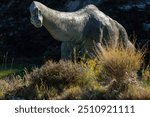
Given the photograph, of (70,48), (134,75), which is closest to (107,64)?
(134,75)

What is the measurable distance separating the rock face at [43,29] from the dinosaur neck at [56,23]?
668cm

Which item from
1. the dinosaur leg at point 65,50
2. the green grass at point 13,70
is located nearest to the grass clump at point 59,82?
the dinosaur leg at point 65,50

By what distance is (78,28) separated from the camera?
15336 millimetres

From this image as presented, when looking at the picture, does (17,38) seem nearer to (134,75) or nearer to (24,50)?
(24,50)

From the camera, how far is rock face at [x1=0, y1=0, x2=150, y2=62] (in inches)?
886

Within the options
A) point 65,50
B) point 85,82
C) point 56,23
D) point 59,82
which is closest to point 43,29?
point 65,50

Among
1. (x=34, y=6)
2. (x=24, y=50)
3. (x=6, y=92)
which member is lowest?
(x=24, y=50)

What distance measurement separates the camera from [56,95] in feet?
44.0

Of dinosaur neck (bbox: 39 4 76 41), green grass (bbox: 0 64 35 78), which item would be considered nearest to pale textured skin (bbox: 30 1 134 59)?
dinosaur neck (bbox: 39 4 76 41)

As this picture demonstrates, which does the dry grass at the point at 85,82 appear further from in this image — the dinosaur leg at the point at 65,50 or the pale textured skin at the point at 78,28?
the dinosaur leg at the point at 65,50

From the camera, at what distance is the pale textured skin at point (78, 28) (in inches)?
566

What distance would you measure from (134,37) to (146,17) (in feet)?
5.21

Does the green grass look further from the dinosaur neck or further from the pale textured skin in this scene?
the dinosaur neck

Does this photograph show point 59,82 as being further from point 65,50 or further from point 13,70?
point 13,70
